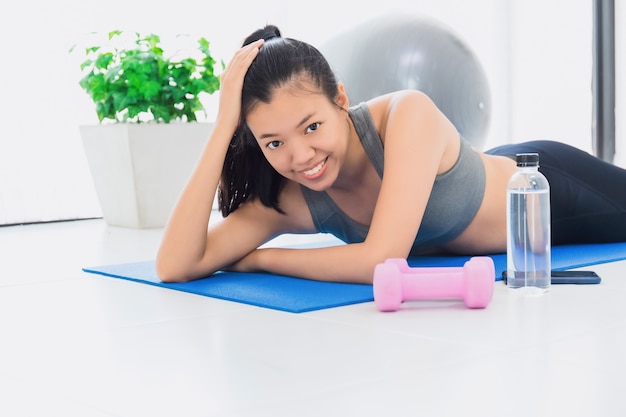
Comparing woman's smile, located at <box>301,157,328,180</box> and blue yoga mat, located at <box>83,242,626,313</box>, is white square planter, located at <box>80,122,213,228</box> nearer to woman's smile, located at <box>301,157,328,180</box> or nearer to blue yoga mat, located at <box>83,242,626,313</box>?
blue yoga mat, located at <box>83,242,626,313</box>

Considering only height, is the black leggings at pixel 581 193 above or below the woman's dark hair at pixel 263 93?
below

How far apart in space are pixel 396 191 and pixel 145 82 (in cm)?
208

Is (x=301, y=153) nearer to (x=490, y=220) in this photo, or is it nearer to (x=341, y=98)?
(x=341, y=98)

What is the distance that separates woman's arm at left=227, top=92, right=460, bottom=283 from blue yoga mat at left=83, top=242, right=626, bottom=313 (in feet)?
0.13

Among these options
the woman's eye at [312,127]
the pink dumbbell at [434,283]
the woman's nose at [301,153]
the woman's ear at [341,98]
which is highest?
the woman's ear at [341,98]

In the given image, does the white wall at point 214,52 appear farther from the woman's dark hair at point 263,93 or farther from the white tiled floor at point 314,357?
the white tiled floor at point 314,357

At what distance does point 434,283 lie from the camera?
1617mm

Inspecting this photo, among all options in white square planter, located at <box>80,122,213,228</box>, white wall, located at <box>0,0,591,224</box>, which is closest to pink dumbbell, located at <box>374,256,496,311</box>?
white square planter, located at <box>80,122,213,228</box>

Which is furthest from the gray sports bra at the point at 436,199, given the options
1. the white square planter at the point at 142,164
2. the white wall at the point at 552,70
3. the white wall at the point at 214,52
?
the white wall at the point at 552,70

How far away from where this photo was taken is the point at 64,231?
3.68m

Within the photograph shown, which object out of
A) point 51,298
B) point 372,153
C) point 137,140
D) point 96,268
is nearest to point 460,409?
point 372,153

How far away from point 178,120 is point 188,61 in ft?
0.86

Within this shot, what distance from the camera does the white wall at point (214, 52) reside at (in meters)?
3.94

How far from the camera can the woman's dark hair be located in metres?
1.79
